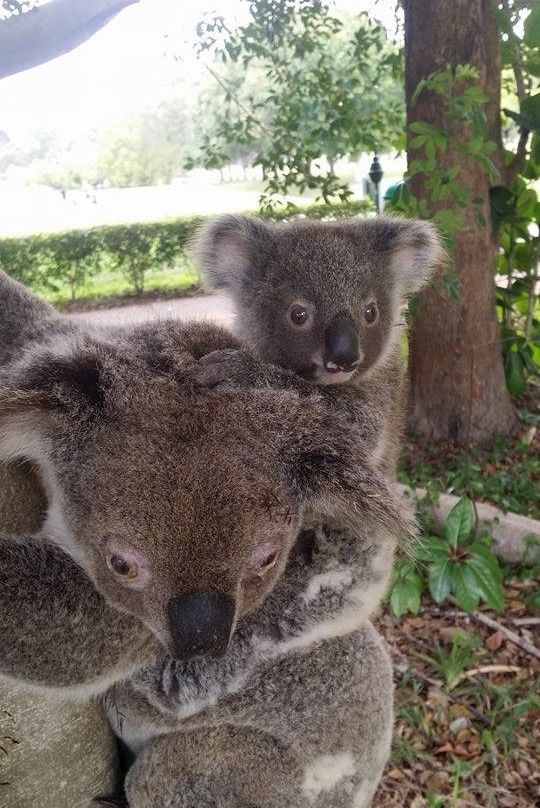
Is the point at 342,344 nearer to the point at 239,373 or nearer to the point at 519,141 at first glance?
the point at 239,373

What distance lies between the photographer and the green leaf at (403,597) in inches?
123

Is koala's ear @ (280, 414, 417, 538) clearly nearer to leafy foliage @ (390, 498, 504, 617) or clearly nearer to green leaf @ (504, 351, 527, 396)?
leafy foliage @ (390, 498, 504, 617)

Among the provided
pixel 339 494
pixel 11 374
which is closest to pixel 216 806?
pixel 339 494

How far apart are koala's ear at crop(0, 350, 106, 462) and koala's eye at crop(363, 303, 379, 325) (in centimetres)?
123

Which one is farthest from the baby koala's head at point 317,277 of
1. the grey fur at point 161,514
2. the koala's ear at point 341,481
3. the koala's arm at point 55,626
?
the koala's arm at point 55,626

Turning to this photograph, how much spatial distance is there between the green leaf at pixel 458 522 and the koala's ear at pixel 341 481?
2238mm

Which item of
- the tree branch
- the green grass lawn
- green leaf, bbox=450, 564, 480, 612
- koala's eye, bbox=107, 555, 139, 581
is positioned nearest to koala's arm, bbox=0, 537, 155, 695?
koala's eye, bbox=107, 555, 139, 581

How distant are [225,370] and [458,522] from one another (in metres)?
2.32

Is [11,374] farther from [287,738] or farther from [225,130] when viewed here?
[225,130]

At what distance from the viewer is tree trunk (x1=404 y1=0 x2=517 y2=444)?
14.4 ft

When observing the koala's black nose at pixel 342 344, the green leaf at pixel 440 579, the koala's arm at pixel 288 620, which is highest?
the koala's black nose at pixel 342 344

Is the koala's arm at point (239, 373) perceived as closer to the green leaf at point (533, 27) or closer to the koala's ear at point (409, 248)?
the koala's ear at point (409, 248)

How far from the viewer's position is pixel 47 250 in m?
7.81

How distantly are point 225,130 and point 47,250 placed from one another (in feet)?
11.5
